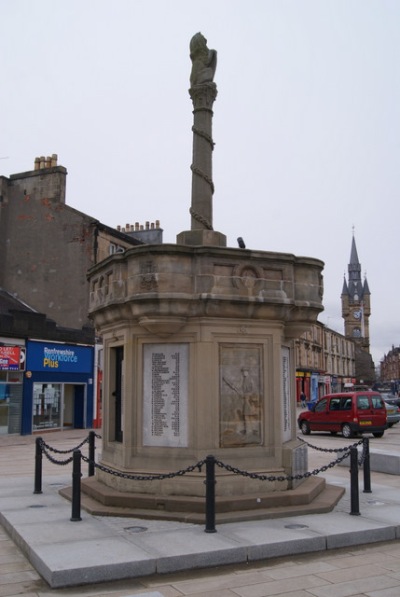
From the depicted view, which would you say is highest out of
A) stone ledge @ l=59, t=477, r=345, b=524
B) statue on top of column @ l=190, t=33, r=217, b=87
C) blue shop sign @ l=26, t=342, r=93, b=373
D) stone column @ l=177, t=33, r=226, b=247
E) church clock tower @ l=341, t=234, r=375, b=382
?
church clock tower @ l=341, t=234, r=375, b=382

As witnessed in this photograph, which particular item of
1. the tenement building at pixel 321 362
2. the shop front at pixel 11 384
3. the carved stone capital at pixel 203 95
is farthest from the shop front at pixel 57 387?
the tenement building at pixel 321 362

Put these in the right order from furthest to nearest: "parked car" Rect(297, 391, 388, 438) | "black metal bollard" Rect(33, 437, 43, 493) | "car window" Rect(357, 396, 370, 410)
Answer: "car window" Rect(357, 396, 370, 410) → "parked car" Rect(297, 391, 388, 438) → "black metal bollard" Rect(33, 437, 43, 493)

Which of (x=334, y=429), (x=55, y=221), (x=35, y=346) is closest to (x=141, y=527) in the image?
(x=334, y=429)

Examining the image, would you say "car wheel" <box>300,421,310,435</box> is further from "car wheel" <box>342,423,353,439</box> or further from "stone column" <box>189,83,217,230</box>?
"stone column" <box>189,83,217,230</box>

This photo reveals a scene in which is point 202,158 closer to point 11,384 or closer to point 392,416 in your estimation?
point 11,384

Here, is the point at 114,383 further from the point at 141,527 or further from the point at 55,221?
the point at 55,221

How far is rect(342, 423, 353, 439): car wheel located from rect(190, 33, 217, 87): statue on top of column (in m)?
17.2

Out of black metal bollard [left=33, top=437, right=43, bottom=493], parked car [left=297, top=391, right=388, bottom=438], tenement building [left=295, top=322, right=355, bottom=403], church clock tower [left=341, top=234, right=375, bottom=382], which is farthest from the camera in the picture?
church clock tower [left=341, top=234, right=375, bottom=382]

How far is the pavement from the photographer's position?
20.0 feet

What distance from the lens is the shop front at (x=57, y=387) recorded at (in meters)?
27.1

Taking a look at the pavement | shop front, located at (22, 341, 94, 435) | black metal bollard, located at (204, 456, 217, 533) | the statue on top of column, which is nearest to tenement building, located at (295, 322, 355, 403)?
shop front, located at (22, 341, 94, 435)

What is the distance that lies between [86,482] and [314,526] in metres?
4.06

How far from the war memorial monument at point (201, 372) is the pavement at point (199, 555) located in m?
0.73

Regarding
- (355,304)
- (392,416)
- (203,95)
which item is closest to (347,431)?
(392,416)
